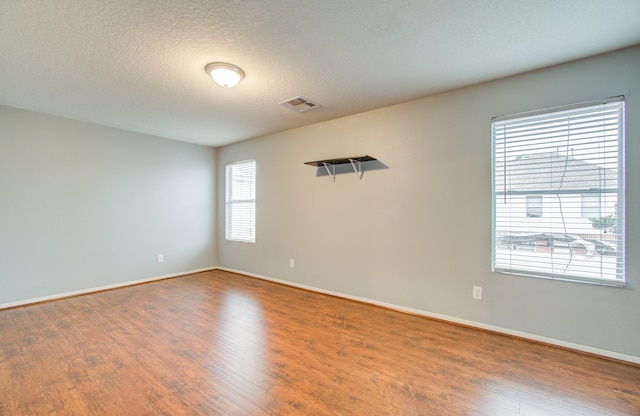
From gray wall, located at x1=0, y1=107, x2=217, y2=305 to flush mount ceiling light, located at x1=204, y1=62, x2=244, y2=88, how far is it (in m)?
2.80

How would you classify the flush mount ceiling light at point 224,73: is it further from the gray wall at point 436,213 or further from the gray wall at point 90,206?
the gray wall at point 90,206

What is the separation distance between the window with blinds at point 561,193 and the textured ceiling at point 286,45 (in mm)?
536

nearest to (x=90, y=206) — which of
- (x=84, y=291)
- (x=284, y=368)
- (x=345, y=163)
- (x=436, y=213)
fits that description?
(x=84, y=291)

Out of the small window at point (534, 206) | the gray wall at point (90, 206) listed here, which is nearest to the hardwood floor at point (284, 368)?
the gray wall at point (90, 206)

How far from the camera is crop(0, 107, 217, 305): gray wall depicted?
3432 mm

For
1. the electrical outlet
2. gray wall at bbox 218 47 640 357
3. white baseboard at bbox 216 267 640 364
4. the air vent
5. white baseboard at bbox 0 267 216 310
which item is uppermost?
the air vent

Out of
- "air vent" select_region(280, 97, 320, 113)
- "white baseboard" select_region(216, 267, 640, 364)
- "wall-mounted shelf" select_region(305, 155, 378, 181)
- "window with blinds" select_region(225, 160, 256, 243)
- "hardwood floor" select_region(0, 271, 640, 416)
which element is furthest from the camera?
Result: "window with blinds" select_region(225, 160, 256, 243)

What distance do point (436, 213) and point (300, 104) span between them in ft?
6.64

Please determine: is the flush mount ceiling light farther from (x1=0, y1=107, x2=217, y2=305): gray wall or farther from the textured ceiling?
(x1=0, y1=107, x2=217, y2=305): gray wall

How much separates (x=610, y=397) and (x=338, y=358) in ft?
5.77

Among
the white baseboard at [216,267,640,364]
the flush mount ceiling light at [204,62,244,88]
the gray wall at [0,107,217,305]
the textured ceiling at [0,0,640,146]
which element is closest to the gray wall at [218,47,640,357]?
the white baseboard at [216,267,640,364]

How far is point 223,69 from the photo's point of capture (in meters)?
2.43

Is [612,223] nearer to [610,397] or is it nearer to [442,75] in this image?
[610,397]

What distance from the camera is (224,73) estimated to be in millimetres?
2461
